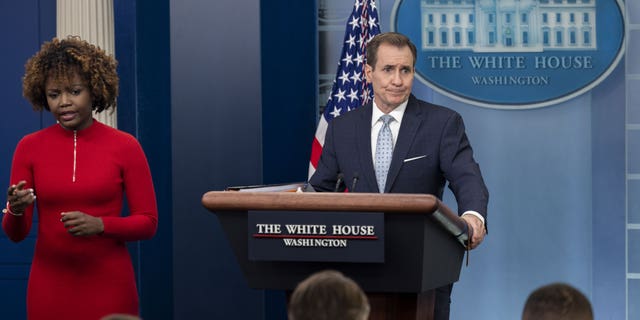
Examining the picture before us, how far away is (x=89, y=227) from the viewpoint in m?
3.40

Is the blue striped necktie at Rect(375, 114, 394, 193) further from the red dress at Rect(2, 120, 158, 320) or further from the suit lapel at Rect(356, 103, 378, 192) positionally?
the red dress at Rect(2, 120, 158, 320)

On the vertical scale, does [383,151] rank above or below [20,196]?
above

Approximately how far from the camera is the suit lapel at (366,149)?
3.67 m

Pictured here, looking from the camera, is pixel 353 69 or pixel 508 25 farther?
pixel 508 25

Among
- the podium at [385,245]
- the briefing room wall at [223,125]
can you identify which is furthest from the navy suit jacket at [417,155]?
the briefing room wall at [223,125]

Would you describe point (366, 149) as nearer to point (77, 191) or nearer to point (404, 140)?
point (404, 140)

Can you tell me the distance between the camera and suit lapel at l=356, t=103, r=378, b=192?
367 centimetres

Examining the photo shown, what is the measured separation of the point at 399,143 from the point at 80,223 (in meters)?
1.09

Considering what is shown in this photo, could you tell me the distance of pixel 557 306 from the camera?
2535 millimetres

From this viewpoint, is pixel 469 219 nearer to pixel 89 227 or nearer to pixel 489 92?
pixel 89 227

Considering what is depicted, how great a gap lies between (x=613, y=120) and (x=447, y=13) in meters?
1.04

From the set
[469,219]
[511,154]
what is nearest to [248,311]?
[511,154]

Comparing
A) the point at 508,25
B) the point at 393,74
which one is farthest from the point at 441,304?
the point at 508,25

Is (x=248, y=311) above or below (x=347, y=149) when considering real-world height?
below
